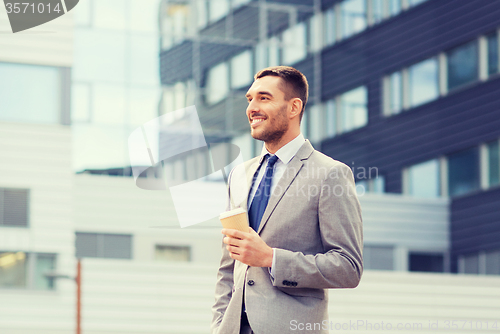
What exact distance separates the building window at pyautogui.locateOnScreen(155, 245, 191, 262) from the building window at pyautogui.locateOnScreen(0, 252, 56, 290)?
1867mm

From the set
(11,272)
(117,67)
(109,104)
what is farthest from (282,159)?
(117,67)

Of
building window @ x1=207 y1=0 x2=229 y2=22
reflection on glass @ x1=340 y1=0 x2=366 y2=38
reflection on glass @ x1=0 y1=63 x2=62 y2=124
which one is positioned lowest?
reflection on glass @ x1=0 y1=63 x2=62 y2=124

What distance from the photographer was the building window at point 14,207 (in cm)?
916

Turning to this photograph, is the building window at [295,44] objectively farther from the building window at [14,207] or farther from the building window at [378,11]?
the building window at [14,207]

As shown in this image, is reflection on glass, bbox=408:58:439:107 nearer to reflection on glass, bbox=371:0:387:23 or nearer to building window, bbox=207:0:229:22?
reflection on glass, bbox=371:0:387:23

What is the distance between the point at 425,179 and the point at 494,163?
5.02 ft

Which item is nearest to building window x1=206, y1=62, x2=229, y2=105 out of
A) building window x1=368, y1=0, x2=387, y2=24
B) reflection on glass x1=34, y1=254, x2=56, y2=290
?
building window x1=368, y1=0, x2=387, y2=24

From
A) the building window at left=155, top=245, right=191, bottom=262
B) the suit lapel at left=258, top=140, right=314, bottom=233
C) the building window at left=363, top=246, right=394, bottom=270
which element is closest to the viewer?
the suit lapel at left=258, top=140, right=314, bottom=233

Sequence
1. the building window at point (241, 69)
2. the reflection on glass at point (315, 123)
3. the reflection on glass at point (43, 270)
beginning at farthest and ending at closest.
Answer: the reflection on glass at point (315, 123), the building window at point (241, 69), the reflection on glass at point (43, 270)

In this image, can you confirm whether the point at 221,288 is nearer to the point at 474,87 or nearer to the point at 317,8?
the point at 474,87

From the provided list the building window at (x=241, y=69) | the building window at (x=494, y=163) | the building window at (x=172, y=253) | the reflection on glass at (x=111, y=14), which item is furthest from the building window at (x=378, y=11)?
the building window at (x=172, y=253)

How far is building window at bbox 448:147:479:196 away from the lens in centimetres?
1259

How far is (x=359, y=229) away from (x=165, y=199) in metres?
8.49

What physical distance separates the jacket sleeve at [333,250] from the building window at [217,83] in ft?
32.6
